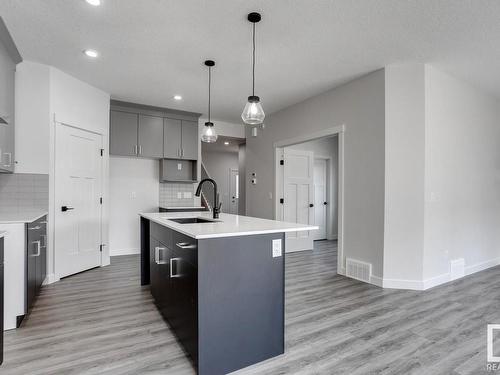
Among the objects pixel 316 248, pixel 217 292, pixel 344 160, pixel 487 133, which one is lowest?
pixel 316 248

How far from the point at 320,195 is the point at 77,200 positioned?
201 inches

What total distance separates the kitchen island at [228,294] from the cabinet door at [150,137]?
3466 millimetres

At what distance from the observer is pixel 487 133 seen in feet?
14.7

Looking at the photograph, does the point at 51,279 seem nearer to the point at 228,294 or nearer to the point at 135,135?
the point at 135,135

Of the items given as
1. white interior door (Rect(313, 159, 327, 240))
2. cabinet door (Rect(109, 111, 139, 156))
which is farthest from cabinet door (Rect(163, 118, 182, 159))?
white interior door (Rect(313, 159, 327, 240))

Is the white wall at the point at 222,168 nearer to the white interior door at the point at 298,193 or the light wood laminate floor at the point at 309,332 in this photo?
the white interior door at the point at 298,193

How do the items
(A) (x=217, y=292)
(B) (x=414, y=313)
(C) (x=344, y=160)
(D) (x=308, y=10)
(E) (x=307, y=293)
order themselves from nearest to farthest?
(A) (x=217, y=292) → (D) (x=308, y=10) → (B) (x=414, y=313) → (E) (x=307, y=293) → (C) (x=344, y=160)

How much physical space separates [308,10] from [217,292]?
240cm

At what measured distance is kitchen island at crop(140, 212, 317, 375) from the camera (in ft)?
5.80

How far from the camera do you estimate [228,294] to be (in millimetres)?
1843

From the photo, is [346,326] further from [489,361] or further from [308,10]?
[308,10]

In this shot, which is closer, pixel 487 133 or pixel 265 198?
pixel 487 133

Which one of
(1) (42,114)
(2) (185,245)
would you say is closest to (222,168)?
(1) (42,114)

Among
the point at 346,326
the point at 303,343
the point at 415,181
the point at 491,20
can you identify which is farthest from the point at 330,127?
the point at 303,343
